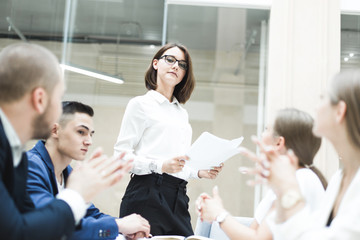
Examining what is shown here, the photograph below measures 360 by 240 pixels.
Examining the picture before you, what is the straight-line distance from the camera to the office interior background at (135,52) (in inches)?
188

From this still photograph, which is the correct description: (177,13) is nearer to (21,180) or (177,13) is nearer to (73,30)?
(73,30)

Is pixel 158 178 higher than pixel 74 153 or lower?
lower

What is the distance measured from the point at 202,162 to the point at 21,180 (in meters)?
1.15

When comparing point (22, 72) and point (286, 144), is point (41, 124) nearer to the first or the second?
point (22, 72)

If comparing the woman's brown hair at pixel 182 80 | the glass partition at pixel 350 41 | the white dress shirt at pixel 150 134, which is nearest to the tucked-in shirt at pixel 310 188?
the white dress shirt at pixel 150 134

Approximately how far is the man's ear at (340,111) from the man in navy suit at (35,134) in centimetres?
70

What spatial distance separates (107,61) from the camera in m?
5.08

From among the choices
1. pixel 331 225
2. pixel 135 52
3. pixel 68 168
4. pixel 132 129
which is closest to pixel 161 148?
pixel 132 129

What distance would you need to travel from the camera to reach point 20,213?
3.47 feet

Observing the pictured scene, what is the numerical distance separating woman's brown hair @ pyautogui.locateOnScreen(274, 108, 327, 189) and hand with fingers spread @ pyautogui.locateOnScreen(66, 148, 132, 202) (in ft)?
2.30

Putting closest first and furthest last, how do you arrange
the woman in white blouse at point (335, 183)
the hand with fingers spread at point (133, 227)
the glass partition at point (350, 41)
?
the woman in white blouse at point (335, 183) < the hand with fingers spread at point (133, 227) < the glass partition at point (350, 41)

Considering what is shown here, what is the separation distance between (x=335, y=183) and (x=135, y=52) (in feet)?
13.1

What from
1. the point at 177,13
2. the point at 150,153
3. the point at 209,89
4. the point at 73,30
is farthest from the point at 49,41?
the point at 150,153

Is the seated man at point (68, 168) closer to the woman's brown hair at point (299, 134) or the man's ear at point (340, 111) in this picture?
the woman's brown hair at point (299, 134)
